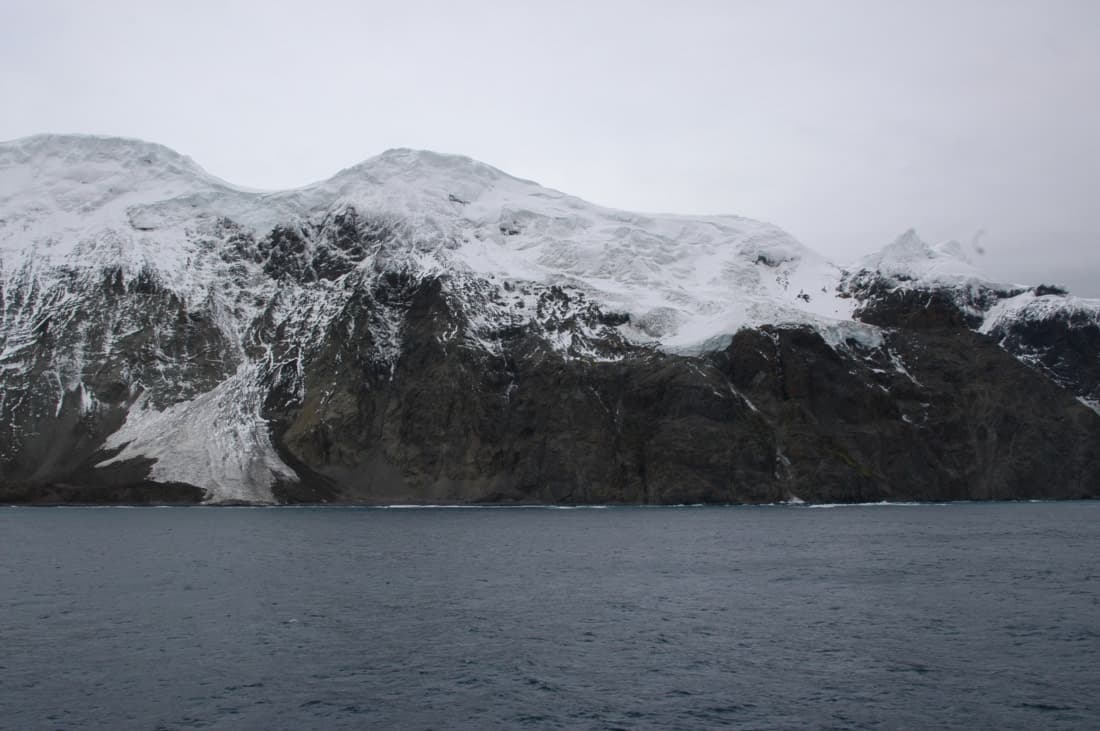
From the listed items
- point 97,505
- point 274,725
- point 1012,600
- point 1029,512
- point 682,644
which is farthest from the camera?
point 97,505

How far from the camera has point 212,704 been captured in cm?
3978

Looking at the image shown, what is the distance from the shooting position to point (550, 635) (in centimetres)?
5462

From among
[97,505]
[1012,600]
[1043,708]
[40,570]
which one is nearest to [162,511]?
[97,505]

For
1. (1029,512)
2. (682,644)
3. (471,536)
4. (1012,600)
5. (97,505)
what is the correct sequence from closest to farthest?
1. (682,644)
2. (1012,600)
3. (471,536)
4. (1029,512)
5. (97,505)

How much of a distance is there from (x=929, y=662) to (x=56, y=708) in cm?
3879

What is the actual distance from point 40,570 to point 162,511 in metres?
102

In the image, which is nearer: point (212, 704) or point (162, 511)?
point (212, 704)

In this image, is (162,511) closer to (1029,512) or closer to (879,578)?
(879,578)

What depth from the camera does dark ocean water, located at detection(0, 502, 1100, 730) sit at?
39.3 meters

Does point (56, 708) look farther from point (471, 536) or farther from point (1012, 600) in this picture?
point (471, 536)

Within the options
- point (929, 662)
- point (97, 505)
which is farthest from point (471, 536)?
point (97, 505)

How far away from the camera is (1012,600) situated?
64938 mm

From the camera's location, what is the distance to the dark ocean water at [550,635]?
129 feet

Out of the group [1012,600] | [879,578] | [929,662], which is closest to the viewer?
[929,662]
